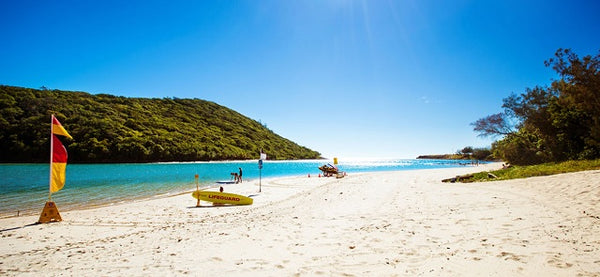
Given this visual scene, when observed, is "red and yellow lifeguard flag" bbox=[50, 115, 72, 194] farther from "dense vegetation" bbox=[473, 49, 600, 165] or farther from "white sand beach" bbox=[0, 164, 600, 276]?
"dense vegetation" bbox=[473, 49, 600, 165]

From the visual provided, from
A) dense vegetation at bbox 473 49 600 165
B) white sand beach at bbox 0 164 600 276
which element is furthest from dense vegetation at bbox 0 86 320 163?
dense vegetation at bbox 473 49 600 165

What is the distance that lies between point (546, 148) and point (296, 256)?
121 feet

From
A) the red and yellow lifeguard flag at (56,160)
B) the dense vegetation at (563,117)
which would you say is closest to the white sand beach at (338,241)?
the red and yellow lifeguard flag at (56,160)

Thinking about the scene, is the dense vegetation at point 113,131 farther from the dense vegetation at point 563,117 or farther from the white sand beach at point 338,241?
the dense vegetation at point 563,117

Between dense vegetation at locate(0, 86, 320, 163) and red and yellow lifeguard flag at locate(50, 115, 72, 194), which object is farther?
dense vegetation at locate(0, 86, 320, 163)

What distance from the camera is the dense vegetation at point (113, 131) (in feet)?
256

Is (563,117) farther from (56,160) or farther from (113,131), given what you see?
(113,131)

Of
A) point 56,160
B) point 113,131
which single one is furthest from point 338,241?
point 113,131

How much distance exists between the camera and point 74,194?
66.3 ft

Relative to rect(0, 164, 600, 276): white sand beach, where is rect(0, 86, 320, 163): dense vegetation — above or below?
above

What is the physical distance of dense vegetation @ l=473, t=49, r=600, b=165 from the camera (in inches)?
835

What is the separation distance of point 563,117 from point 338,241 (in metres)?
30.3

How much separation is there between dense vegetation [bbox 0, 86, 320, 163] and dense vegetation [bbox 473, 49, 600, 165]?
96.6 metres

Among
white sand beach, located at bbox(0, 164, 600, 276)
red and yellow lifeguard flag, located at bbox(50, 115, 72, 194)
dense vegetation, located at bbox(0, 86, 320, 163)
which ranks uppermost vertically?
dense vegetation, located at bbox(0, 86, 320, 163)
